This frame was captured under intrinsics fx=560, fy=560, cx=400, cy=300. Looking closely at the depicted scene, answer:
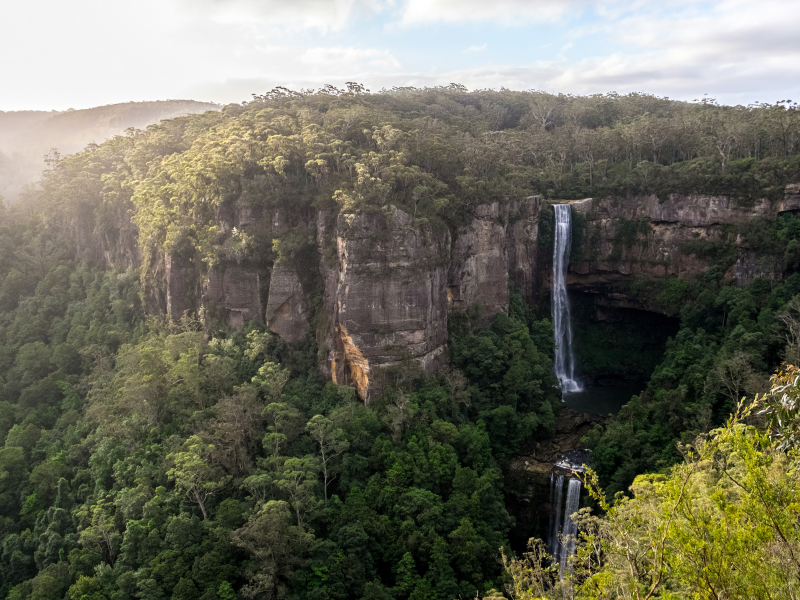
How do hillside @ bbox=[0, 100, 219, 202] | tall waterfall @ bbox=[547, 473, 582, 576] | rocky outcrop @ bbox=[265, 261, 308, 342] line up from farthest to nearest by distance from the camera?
hillside @ bbox=[0, 100, 219, 202], rocky outcrop @ bbox=[265, 261, 308, 342], tall waterfall @ bbox=[547, 473, 582, 576]

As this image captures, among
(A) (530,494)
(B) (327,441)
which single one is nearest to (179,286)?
(B) (327,441)

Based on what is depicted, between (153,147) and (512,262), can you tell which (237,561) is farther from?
(153,147)

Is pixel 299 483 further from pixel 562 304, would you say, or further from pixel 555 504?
pixel 562 304

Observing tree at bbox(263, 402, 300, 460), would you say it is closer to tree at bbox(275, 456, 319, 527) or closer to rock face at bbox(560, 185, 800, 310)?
tree at bbox(275, 456, 319, 527)

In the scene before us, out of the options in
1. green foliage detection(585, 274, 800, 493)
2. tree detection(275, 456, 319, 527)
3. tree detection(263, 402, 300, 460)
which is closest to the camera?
tree detection(275, 456, 319, 527)

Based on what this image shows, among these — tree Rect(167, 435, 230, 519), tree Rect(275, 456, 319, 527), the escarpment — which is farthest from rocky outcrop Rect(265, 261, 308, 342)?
tree Rect(275, 456, 319, 527)

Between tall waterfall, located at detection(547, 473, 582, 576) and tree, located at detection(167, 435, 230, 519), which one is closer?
tree, located at detection(167, 435, 230, 519)

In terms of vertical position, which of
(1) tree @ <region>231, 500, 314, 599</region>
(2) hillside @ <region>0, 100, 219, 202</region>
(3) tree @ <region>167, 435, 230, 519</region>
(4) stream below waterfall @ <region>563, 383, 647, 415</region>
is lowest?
(4) stream below waterfall @ <region>563, 383, 647, 415</region>

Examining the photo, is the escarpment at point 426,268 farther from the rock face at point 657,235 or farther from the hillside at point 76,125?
the hillside at point 76,125
